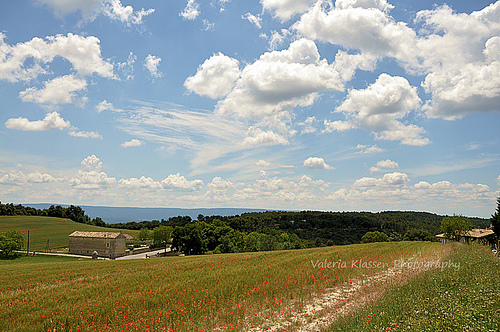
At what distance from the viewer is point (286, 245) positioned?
2864 inches

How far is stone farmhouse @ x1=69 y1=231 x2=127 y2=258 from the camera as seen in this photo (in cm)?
8694

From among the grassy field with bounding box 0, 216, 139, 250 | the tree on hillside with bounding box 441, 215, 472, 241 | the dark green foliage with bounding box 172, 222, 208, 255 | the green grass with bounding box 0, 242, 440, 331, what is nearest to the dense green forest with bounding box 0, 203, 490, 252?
the dark green foliage with bounding box 172, 222, 208, 255

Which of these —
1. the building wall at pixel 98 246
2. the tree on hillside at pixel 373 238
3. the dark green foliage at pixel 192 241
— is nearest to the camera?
the dark green foliage at pixel 192 241

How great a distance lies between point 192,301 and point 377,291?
831 centimetres

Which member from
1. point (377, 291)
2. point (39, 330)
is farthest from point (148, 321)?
point (377, 291)

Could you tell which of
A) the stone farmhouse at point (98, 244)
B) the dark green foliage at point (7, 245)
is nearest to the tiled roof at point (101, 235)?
the stone farmhouse at point (98, 244)

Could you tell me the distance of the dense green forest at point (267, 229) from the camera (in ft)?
259

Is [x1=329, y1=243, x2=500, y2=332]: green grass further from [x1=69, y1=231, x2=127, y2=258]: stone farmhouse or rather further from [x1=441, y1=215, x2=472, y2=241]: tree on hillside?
[x1=69, y1=231, x2=127, y2=258]: stone farmhouse

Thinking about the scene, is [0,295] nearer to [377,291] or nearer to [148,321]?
[148,321]

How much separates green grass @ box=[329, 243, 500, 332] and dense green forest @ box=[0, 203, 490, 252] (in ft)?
205

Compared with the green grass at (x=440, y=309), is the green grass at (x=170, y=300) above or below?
below

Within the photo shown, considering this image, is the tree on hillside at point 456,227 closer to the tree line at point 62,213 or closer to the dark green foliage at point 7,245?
the dark green foliage at point 7,245

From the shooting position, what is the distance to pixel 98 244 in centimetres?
8794

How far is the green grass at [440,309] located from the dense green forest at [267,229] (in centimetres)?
6247
